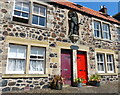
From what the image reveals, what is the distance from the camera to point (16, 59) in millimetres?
6211

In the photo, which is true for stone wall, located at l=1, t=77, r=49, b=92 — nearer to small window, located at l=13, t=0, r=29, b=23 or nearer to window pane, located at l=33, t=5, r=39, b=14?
small window, located at l=13, t=0, r=29, b=23

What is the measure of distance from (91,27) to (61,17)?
2.88 metres

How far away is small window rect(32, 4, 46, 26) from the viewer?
7.21m

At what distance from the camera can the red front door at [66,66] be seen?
733cm

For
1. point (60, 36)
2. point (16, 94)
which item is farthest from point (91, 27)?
point (16, 94)

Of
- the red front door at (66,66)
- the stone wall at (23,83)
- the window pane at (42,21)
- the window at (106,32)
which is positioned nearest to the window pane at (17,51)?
the stone wall at (23,83)

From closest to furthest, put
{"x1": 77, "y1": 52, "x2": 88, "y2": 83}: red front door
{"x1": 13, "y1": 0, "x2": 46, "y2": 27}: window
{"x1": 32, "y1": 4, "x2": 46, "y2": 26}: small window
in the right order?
{"x1": 13, "y1": 0, "x2": 46, "y2": 27}: window, {"x1": 32, "y1": 4, "x2": 46, "y2": 26}: small window, {"x1": 77, "y1": 52, "x2": 88, "y2": 83}: red front door

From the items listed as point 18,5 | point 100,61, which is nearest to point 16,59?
point 18,5

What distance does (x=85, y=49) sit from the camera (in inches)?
332

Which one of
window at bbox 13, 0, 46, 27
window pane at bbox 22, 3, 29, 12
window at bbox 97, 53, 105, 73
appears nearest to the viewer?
window at bbox 13, 0, 46, 27

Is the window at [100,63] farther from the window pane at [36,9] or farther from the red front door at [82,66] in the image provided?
the window pane at [36,9]

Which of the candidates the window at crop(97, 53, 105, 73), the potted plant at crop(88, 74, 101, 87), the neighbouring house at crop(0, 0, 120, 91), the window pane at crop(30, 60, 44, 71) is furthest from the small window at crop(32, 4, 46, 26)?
the window at crop(97, 53, 105, 73)

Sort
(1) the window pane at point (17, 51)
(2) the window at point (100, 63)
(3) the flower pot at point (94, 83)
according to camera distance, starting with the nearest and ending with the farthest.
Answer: (1) the window pane at point (17, 51) → (3) the flower pot at point (94, 83) → (2) the window at point (100, 63)

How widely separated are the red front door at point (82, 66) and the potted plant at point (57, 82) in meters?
1.96
